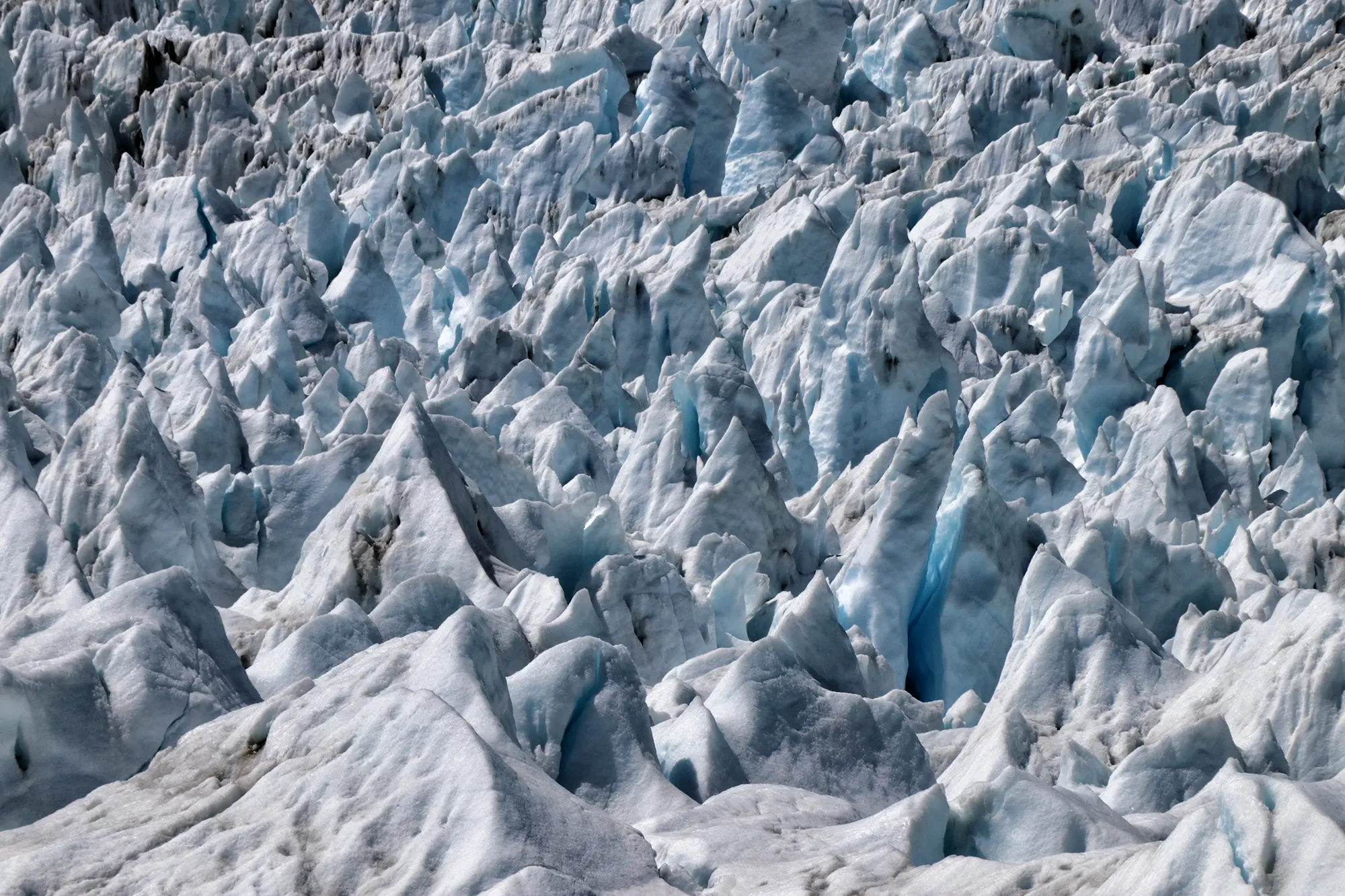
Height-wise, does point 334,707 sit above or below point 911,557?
above

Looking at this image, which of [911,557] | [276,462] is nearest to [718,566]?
[911,557]

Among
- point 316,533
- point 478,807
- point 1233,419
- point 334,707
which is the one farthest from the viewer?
point 1233,419

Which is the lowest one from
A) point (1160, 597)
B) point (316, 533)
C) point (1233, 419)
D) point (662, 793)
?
point (1233, 419)

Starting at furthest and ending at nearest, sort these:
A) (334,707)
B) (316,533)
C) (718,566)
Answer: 1. (718,566)
2. (316,533)
3. (334,707)

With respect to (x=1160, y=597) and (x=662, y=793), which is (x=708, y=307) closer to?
(x=1160, y=597)

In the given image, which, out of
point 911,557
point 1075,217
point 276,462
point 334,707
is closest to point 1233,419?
point 1075,217

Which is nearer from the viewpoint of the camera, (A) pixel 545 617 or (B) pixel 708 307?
(A) pixel 545 617
